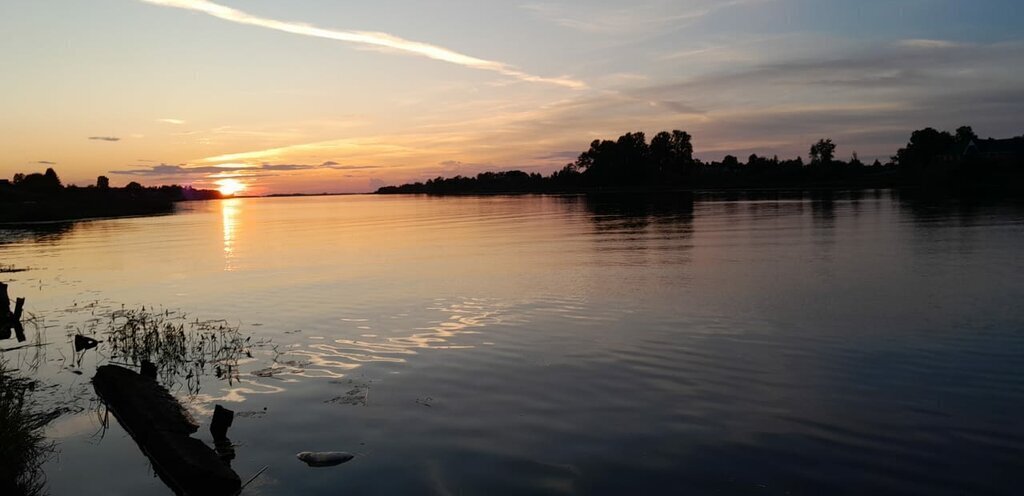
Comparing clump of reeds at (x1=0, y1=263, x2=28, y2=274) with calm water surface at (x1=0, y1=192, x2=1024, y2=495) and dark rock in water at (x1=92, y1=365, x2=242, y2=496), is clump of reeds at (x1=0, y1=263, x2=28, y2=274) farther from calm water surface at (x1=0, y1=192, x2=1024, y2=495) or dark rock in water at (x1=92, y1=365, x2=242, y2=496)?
dark rock in water at (x1=92, y1=365, x2=242, y2=496)

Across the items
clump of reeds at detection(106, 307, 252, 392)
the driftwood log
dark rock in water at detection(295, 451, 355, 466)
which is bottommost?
dark rock in water at detection(295, 451, 355, 466)

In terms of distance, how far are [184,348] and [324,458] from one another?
1178 centimetres

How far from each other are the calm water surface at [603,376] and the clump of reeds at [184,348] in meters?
0.73

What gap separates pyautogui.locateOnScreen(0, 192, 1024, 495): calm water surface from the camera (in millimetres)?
11680

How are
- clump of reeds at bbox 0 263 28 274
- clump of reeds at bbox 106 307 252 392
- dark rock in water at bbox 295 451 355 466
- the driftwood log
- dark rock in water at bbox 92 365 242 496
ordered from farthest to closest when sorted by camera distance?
clump of reeds at bbox 0 263 28 274, the driftwood log, clump of reeds at bbox 106 307 252 392, dark rock in water at bbox 295 451 355 466, dark rock in water at bbox 92 365 242 496

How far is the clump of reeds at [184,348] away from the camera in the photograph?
19344mm

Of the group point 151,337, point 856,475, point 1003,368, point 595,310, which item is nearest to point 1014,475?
point 856,475

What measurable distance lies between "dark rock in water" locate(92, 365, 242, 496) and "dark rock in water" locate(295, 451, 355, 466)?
1.37m

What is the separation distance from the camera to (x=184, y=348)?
21.6 m

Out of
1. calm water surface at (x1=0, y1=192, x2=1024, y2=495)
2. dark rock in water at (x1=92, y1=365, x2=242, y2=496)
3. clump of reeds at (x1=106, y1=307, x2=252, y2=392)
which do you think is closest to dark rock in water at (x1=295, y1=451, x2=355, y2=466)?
calm water surface at (x1=0, y1=192, x2=1024, y2=495)

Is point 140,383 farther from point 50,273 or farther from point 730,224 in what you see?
point 730,224

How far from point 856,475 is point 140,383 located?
15.3m

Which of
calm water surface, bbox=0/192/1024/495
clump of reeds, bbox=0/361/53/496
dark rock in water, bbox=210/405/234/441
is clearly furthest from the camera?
dark rock in water, bbox=210/405/234/441

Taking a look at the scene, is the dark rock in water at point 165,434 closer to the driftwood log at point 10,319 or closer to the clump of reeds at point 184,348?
the clump of reeds at point 184,348
